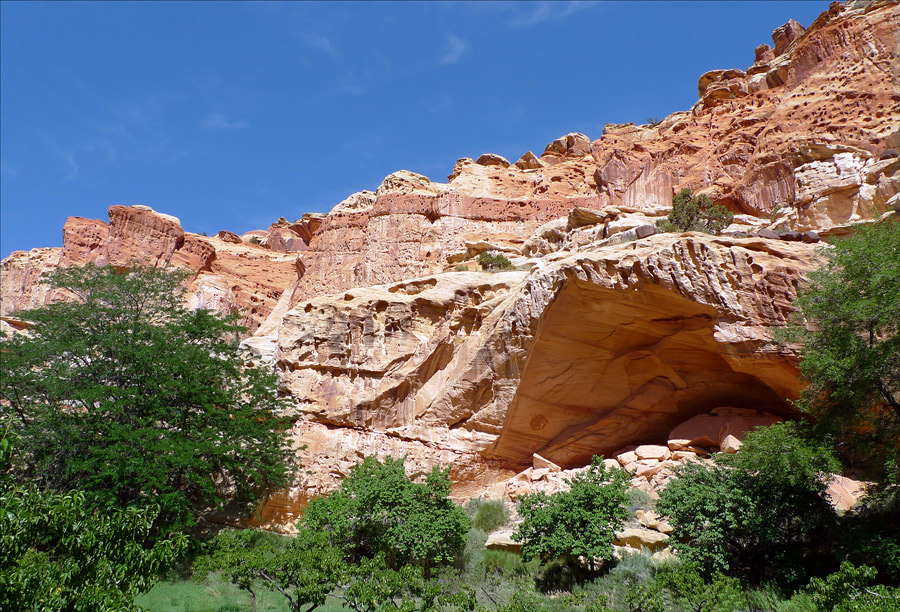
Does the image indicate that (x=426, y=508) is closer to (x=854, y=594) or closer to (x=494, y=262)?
(x=854, y=594)

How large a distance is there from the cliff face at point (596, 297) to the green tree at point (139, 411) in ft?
6.59

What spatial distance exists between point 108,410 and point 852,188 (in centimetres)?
2639

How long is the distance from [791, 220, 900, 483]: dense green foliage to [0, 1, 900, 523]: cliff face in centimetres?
178

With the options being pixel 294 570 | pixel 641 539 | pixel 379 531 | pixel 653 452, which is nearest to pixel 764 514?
pixel 641 539

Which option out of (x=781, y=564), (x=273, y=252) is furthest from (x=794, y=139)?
(x=273, y=252)

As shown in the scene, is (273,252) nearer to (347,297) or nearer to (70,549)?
(347,297)

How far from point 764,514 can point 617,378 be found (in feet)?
24.2

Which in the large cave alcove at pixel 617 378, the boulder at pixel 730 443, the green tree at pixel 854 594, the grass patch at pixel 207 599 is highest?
the large cave alcove at pixel 617 378

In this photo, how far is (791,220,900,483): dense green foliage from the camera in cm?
1321

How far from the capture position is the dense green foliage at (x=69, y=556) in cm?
682

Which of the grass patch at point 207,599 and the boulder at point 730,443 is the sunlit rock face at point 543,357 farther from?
the grass patch at point 207,599

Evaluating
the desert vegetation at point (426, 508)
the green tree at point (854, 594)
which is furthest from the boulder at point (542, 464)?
the green tree at point (854, 594)

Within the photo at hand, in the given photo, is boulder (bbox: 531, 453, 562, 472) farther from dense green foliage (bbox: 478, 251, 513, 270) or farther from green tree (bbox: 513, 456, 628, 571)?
dense green foliage (bbox: 478, 251, 513, 270)

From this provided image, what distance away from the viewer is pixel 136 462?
17141 mm
